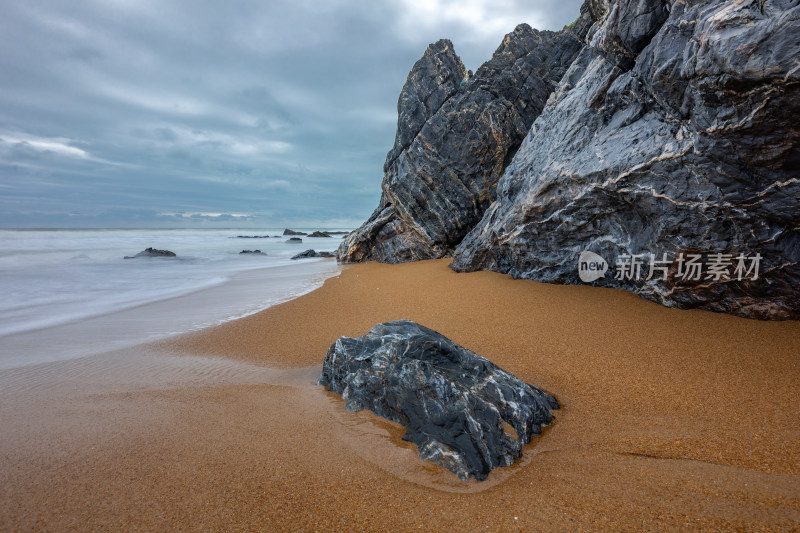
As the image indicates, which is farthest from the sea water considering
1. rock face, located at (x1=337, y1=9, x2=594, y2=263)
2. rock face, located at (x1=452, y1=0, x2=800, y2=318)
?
rock face, located at (x1=452, y1=0, x2=800, y2=318)

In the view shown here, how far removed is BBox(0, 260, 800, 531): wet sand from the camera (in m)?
1.92

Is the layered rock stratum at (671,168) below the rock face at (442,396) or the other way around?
the other way around

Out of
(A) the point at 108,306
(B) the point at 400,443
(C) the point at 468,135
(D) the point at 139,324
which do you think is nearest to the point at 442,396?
(B) the point at 400,443

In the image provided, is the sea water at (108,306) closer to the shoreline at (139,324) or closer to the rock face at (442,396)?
the shoreline at (139,324)

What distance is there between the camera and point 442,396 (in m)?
2.55

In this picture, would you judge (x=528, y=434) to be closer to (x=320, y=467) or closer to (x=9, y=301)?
(x=320, y=467)

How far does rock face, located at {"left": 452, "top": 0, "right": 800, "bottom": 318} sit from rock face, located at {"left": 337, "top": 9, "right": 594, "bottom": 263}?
500cm

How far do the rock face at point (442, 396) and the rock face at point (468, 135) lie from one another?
941 cm

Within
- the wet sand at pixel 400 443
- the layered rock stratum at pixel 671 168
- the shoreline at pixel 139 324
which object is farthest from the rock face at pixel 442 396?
the shoreline at pixel 139 324

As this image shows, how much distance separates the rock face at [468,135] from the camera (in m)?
11.8

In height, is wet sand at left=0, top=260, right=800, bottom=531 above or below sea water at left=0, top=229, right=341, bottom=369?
above

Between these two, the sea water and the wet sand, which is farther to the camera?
the sea water

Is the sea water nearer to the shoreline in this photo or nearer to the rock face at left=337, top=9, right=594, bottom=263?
the shoreline

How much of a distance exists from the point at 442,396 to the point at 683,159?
13.2 feet
